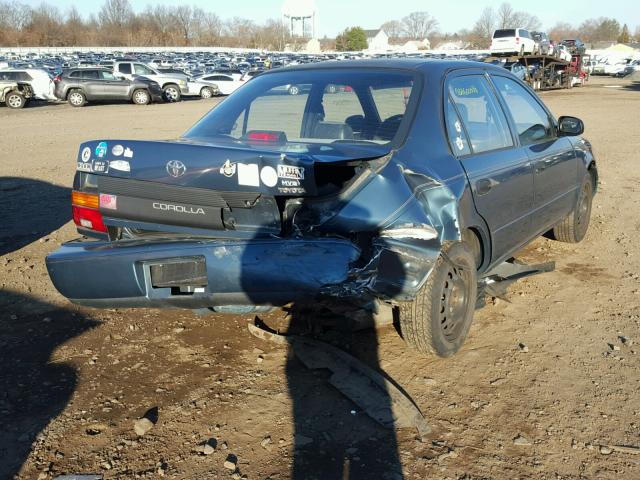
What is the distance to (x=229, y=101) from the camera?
422cm

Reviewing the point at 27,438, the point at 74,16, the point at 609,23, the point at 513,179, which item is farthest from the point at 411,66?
the point at 609,23

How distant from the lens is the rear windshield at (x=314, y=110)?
3529 millimetres

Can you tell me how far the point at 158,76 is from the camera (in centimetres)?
3064

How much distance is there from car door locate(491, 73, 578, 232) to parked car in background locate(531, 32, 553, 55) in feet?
96.5

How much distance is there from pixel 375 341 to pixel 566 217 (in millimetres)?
2634

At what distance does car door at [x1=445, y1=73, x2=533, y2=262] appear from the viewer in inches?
143

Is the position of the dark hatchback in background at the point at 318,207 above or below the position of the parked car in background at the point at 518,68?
below

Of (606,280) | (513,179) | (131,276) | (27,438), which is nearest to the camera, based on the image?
(27,438)

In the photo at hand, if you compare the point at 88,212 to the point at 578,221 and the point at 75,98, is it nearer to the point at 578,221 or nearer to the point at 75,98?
the point at 578,221

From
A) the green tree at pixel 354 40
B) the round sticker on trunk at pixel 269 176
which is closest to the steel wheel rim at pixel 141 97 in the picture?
the round sticker on trunk at pixel 269 176

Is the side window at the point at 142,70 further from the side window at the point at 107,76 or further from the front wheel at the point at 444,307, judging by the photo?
the front wheel at the point at 444,307

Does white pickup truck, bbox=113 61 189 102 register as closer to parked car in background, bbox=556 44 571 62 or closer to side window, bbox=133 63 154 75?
side window, bbox=133 63 154 75

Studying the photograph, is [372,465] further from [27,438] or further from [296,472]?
[27,438]

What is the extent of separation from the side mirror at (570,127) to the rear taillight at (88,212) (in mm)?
3585
